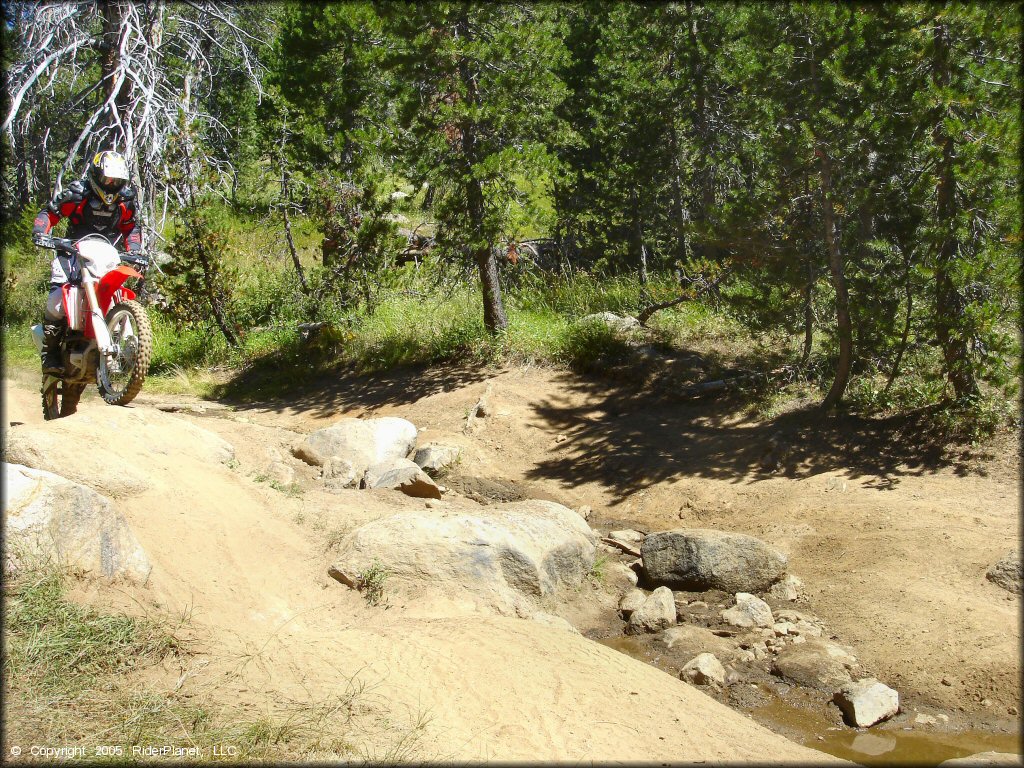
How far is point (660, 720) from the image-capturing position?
488cm

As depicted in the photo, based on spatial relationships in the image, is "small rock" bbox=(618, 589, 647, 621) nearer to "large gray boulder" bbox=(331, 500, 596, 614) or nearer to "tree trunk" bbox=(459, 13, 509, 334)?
"large gray boulder" bbox=(331, 500, 596, 614)

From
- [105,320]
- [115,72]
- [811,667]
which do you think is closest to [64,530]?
[105,320]

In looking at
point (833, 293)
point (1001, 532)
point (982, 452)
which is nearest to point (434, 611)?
point (1001, 532)

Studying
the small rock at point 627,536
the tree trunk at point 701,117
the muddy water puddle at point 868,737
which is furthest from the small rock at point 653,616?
the tree trunk at point 701,117

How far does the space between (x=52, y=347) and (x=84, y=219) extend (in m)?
1.14

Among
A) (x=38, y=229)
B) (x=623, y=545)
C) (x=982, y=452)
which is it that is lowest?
(x=623, y=545)

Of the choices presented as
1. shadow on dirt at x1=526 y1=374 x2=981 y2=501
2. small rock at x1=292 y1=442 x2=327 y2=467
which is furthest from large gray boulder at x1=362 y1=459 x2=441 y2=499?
shadow on dirt at x1=526 y1=374 x2=981 y2=501

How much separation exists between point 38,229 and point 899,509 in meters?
7.87

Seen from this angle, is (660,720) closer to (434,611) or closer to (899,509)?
(434,611)

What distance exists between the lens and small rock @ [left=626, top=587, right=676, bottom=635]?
7020 mm

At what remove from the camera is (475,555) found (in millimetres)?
6777

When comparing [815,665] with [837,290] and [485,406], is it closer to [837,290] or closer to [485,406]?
[837,290]

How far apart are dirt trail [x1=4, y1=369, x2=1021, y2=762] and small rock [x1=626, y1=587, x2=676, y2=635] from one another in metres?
1.21

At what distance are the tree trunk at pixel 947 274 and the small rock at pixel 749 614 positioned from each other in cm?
365
